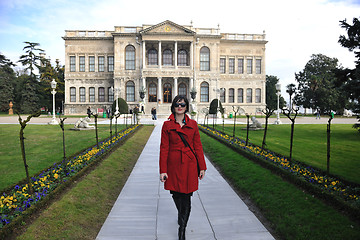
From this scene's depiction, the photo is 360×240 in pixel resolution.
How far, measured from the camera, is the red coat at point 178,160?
3.92 metres

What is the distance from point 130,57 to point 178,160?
45.1 m

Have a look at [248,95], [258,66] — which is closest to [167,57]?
[248,95]

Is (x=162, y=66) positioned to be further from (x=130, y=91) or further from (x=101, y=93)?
(x=101, y=93)

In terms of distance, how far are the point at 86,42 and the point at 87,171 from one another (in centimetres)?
4580

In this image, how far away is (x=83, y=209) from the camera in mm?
5156

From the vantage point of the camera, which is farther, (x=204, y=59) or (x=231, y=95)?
(x=231, y=95)

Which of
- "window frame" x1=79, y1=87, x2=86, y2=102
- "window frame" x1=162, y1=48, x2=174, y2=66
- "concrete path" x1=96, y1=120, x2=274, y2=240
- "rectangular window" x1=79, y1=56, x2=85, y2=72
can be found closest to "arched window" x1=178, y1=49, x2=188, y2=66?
"window frame" x1=162, y1=48, x2=174, y2=66

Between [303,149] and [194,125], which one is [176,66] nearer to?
[303,149]

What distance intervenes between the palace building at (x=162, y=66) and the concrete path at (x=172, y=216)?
123ft

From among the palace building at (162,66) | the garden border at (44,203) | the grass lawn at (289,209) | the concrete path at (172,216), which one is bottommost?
the concrete path at (172,216)

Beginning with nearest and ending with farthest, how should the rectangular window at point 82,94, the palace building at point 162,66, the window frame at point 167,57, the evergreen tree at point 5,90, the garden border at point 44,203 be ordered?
the garden border at point 44,203
the palace building at point 162,66
the window frame at point 167,57
the rectangular window at point 82,94
the evergreen tree at point 5,90

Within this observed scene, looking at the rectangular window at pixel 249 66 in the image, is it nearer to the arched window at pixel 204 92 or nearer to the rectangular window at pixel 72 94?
the arched window at pixel 204 92

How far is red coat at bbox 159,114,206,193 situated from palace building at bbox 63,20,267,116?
39.7 meters

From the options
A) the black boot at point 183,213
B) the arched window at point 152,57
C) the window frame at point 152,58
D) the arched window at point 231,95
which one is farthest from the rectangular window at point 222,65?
the black boot at point 183,213
